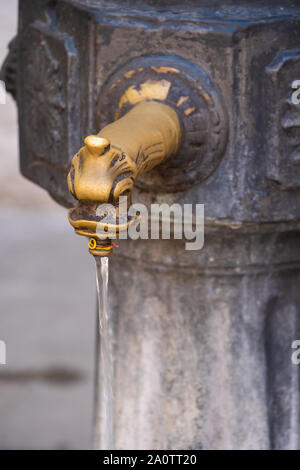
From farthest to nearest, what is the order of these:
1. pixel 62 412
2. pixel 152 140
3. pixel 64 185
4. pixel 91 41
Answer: pixel 62 412 → pixel 64 185 → pixel 91 41 → pixel 152 140

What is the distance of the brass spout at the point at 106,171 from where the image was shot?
1.04 meters

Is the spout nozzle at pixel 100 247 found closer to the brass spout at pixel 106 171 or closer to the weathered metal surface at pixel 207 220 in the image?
the brass spout at pixel 106 171

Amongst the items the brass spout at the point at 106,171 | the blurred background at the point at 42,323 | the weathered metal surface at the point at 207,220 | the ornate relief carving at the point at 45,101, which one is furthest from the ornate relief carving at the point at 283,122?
the blurred background at the point at 42,323

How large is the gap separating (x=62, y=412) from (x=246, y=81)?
A: 1313 mm

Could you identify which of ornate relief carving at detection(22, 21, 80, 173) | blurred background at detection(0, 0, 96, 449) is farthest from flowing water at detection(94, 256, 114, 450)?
blurred background at detection(0, 0, 96, 449)

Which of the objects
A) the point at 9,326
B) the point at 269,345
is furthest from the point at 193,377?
the point at 9,326

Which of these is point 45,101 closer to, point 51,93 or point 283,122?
point 51,93

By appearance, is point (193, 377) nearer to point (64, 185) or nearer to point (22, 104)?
point (64, 185)

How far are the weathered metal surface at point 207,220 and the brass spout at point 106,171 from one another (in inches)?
5.2

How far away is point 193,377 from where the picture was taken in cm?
142

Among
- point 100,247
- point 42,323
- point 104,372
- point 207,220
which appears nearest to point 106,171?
point 100,247

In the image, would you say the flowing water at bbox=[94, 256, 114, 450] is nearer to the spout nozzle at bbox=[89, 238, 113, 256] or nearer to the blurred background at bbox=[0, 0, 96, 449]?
the spout nozzle at bbox=[89, 238, 113, 256]

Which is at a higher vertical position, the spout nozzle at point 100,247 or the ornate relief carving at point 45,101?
the ornate relief carving at point 45,101

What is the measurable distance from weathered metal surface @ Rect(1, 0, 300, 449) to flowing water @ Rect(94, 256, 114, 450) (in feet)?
0.09
